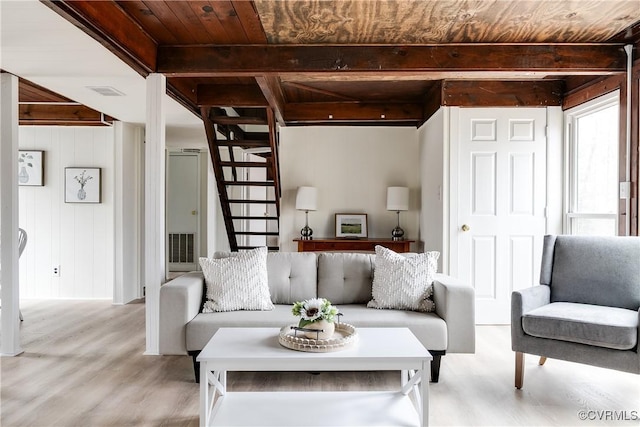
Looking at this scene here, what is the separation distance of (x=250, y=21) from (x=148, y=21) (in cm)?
68

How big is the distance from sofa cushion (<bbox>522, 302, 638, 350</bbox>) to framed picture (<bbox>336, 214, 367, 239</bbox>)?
286cm

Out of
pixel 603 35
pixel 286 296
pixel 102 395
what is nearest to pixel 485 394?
pixel 286 296

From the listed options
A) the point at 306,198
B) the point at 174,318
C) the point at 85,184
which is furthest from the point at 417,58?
the point at 85,184

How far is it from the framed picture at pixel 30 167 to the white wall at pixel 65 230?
62 mm

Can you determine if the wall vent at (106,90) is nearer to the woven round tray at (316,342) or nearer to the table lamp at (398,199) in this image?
the woven round tray at (316,342)

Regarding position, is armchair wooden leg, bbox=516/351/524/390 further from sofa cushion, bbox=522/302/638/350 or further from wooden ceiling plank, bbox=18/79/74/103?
wooden ceiling plank, bbox=18/79/74/103

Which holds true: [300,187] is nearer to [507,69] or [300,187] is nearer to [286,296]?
[286,296]

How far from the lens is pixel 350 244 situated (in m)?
5.15

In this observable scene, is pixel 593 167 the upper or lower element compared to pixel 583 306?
upper

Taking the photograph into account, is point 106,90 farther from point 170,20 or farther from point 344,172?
point 344,172

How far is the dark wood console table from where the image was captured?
512 cm

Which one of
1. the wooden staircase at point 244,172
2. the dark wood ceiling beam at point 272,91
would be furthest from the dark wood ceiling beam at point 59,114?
the dark wood ceiling beam at point 272,91

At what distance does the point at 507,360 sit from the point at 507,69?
2159 millimetres

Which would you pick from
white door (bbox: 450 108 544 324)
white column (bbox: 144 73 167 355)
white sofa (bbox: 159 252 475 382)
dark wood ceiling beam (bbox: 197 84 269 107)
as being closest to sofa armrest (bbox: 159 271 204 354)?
white sofa (bbox: 159 252 475 382)
